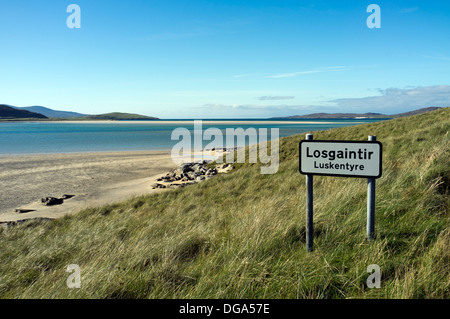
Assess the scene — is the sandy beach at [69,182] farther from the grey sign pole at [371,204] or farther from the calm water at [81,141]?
the grey sign pole at [371,204]

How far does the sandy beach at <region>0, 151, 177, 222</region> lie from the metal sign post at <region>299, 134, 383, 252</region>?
11.8 meters

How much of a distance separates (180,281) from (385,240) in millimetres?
2316

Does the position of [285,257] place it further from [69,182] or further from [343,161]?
[69,182]

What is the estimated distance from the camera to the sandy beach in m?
15.0

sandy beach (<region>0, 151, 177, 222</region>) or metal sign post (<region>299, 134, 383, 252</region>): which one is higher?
metal sign post (<region>299, 134, 383, 252</region>)

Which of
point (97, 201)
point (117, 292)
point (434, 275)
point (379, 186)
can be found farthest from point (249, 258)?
point (97, 201)

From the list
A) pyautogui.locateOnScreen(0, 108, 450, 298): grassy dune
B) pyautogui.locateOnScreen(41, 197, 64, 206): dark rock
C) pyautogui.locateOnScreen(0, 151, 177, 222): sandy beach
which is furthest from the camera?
pyautogui.locateOnScreen(41, 197, 64, 206): dark rock

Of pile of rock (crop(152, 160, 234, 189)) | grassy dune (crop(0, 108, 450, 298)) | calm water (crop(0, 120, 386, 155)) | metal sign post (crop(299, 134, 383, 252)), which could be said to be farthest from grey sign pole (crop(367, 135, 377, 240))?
calm water (crop(0, 120, 386, 155))

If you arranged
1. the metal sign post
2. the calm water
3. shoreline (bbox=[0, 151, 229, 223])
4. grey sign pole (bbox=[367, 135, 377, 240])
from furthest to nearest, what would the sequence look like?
the calm water, shoreline (bbox=[0, 151, 229, 223]), grey sign pole (bbox=[367, 135, 377, 240]), the metal sign post

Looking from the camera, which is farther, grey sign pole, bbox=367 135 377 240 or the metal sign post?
grey sign pole, bbox=367 135 377 240

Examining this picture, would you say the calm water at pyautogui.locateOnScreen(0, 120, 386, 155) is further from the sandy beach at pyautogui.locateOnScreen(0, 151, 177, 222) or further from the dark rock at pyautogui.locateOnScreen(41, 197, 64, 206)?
the dark rock at pyautogui.locateOnScreen(41, 197, 64, 206)

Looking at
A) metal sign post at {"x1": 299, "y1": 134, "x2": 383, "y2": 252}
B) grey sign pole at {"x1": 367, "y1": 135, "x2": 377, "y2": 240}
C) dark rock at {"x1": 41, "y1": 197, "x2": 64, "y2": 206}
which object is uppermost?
metal sign post at {"x1": 299, "y1": 134, "x2": 383, "y2": 252}

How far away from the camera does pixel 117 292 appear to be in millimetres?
3162
